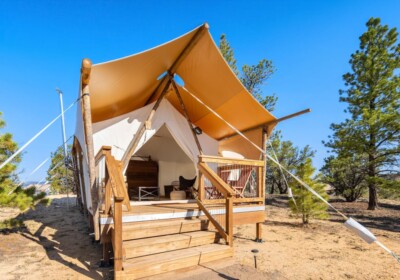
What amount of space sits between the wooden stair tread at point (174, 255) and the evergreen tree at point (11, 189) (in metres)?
3.72

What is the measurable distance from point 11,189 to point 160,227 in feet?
13.4

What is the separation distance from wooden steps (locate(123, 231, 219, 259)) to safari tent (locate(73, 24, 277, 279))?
0.04 feet

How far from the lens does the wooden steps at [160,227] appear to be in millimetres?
3611

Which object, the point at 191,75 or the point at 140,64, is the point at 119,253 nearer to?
the point at 140,64

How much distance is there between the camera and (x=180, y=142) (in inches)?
260

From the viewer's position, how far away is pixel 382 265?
4207 mm

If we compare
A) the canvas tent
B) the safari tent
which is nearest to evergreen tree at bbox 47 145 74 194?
the safari tent

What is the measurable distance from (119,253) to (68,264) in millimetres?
1684

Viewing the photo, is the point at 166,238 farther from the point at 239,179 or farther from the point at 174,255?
the point at 239,179

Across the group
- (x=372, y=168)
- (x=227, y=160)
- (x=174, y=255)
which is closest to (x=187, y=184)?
(x=227, y=160)

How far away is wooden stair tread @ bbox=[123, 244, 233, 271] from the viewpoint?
3.03 m

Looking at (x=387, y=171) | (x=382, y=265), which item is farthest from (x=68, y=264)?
(x=387, y=171)

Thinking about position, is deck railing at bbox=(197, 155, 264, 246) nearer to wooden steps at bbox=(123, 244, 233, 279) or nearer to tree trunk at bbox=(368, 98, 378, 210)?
wooden steps at bbox=(123, 244, 233, 279)

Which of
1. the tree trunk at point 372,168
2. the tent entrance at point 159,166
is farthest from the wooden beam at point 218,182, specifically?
the tree trunk at point 372,168
